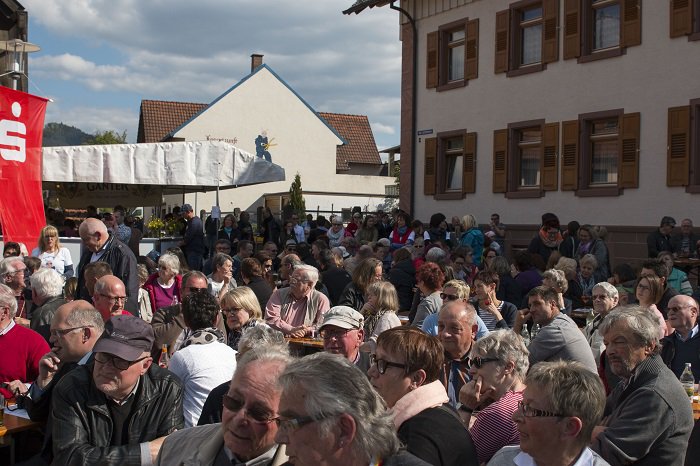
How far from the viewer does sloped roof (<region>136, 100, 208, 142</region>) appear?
169 ft

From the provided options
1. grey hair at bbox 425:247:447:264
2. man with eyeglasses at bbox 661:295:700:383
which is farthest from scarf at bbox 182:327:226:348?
grey hair at bbox 425:247:447:264

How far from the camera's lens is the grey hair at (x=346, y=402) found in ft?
9.07

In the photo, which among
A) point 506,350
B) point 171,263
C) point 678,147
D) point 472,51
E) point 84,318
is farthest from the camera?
point 472,51

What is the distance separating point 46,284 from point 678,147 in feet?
41.9

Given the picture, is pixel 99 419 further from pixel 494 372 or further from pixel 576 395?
pixel 576 395

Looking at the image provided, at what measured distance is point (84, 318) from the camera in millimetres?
5359

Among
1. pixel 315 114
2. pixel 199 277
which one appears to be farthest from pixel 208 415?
pixel 315 114

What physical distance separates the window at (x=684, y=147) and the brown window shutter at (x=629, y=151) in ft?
2.54

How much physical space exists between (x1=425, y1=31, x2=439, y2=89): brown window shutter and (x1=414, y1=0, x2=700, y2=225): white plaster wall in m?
0.20

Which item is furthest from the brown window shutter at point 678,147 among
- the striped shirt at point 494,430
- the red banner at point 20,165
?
the striped shirt at point 494,430

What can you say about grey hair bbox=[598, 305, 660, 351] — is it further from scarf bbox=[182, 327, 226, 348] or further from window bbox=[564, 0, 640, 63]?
window bbox=[564, 0, 640, 63]

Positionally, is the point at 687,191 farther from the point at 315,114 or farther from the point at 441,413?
the point at 315,114

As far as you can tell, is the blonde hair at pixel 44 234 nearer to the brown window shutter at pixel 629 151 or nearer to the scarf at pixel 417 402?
the scarf at pixel 417 402

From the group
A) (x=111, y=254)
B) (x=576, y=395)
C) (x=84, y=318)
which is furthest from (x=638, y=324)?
(x=111, y=254)
